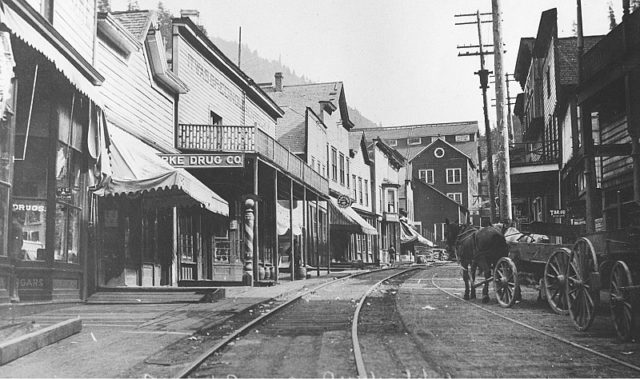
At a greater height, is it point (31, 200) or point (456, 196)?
point (456, 196)

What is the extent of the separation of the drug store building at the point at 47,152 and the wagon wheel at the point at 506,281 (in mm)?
8009

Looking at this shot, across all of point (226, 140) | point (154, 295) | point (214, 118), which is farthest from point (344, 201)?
point (154, 295)

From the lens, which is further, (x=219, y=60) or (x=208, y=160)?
(x=219, y=60)

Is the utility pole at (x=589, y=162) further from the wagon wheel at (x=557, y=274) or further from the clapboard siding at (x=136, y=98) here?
the clapboard siding at (x=136, y=98)

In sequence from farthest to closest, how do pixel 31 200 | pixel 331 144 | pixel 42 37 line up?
pixel 331 144 < pixel 31 200 < pixel 42 37

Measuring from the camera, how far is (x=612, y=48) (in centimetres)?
1116

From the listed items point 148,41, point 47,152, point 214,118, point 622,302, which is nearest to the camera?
point 622,302

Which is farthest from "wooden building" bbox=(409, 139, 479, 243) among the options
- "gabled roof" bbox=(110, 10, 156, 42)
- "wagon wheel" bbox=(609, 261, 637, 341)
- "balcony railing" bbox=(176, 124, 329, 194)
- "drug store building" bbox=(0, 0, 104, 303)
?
"wagon wheel" bbox=(609, 261, 637, 341)

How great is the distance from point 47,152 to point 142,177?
2685mm

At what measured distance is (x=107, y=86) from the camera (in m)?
15.3

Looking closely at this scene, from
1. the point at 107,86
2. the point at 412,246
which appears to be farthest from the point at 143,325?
the point at 412,246

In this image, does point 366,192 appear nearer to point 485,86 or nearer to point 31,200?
point 485,86

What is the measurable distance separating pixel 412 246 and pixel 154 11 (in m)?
45.5

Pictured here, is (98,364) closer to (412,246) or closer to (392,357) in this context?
(392,357)
